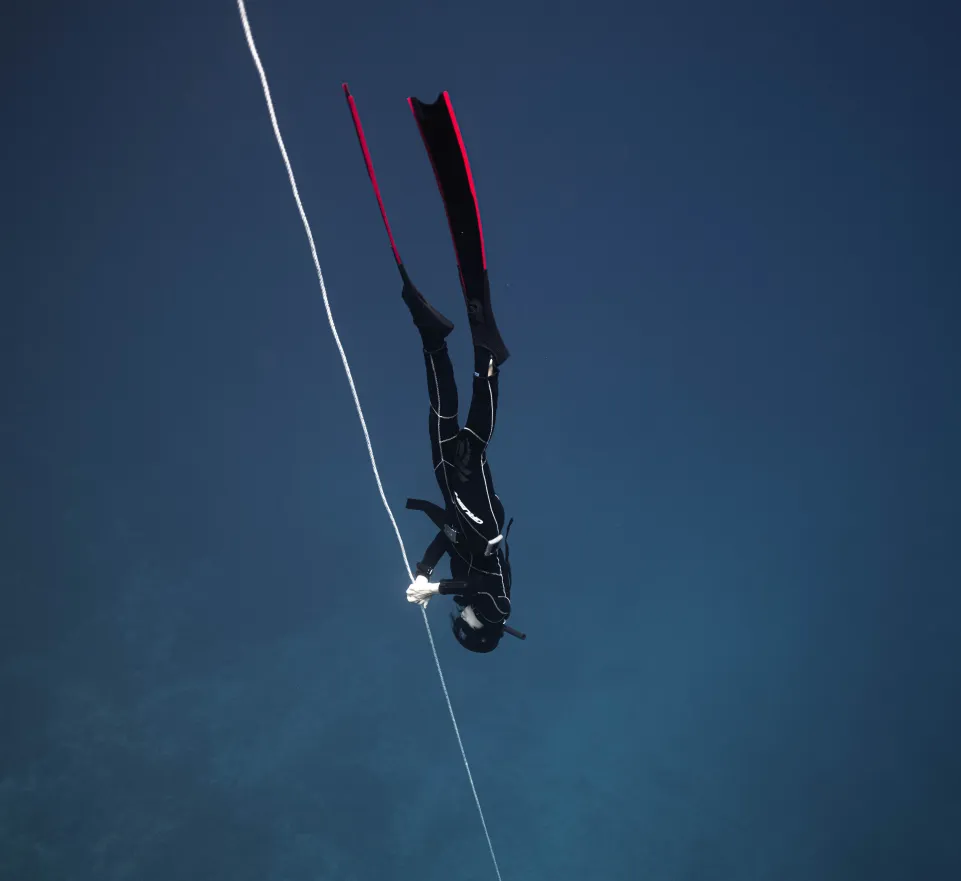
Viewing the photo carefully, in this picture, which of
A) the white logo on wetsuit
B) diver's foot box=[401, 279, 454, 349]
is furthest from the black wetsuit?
diver's foot box=[401, 279, 454, 349]

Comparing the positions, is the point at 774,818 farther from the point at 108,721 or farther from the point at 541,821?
the point at 108,721

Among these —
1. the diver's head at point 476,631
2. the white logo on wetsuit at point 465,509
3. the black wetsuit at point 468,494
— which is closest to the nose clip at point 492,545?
the black wetsuit at point 468,494

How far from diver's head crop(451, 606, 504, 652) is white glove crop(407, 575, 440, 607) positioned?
47 centimetres

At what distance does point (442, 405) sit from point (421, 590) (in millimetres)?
1646

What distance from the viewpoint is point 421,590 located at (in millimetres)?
5645

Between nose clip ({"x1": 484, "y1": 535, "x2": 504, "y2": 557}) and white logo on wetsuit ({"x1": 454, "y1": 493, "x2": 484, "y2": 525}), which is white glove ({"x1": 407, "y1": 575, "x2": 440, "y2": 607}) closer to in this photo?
nose clip ({"x1": 484, "y1": 535, "x2": 504, "y2": 557})

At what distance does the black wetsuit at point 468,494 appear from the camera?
4.92 meters

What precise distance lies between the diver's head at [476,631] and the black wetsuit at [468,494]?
0.25 feet

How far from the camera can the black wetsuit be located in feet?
16.1

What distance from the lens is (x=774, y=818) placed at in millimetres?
13469

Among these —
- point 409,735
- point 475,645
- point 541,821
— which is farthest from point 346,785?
point 475,645

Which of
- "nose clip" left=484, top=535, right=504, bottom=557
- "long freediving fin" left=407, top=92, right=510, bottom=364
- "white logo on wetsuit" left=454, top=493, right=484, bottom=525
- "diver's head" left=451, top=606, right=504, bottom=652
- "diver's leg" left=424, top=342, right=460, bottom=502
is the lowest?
"diver's head" left=451, top=606, right=504, bottom=652

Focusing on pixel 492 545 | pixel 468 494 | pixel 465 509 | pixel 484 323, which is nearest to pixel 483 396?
pixel 484 323

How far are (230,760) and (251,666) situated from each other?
1.71 meters
